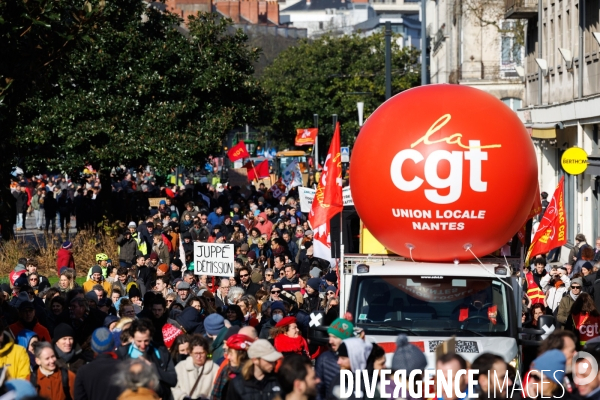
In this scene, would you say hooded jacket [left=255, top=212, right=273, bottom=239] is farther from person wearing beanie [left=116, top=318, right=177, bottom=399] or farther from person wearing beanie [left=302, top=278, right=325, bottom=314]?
person wearing beanie [left=116, top=318, right=177, bottom=399]

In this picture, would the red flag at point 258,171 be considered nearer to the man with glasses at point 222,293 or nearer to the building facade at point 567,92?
the building facade at point 567,92

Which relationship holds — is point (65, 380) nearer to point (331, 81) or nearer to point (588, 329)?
point (588, 329)

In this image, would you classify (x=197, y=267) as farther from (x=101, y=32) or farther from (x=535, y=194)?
(x=101, y=32)

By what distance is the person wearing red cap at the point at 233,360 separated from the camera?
9516 millimetres

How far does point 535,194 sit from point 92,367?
17.0 ft

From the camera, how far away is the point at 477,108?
11703 millimetres

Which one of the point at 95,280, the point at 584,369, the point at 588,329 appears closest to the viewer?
the point at 584,369

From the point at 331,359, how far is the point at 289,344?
1.96 metres

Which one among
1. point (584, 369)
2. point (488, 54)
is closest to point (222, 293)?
point (584, 369)

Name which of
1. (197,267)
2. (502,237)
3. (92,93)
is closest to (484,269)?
(502,237)

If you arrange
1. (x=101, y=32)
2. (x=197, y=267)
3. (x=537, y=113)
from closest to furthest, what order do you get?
(x=197, y=267)
(x=101, y=32)
(x=537, y=113)

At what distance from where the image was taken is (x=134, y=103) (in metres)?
33.3

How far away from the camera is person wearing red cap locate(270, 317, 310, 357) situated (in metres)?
12.0

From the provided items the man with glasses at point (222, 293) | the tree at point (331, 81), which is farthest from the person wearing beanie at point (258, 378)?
the tree at point (331, 81)
